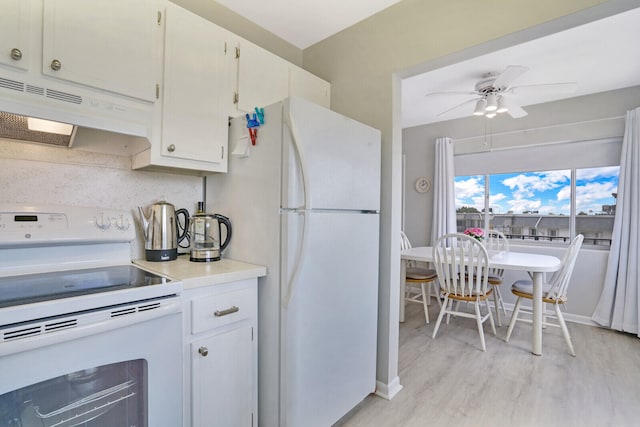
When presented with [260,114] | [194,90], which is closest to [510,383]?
[260,114]

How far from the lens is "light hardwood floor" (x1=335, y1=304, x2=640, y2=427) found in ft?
5.89

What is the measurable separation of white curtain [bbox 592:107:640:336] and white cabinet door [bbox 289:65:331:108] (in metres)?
3.19

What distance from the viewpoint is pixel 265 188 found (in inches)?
59.5

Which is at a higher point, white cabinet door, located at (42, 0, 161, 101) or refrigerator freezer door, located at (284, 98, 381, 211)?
white cabinet door, located at (42, 0, 161, 101)

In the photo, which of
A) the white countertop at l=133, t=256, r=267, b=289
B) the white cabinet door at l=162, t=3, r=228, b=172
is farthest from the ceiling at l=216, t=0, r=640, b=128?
the white countertop at l=133, t=256, r=267, b=289

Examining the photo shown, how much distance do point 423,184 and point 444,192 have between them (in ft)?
1.28

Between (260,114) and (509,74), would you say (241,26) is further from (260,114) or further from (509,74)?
(509,74)

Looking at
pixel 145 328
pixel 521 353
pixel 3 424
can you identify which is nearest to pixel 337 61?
pixel 145 328

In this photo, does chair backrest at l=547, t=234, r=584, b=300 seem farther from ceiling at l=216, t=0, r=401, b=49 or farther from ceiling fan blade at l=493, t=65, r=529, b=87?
ceiling at l=216, t=0, r=401, b=49

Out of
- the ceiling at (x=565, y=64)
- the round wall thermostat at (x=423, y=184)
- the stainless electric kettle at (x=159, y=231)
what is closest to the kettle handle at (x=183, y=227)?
the stainless electric kettle at (x=159, y=231)

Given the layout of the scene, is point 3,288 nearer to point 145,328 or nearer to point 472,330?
point 145,328

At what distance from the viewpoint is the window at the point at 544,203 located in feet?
11.5

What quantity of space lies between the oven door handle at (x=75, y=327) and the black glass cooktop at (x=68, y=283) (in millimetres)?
88

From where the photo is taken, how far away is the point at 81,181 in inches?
60.8
